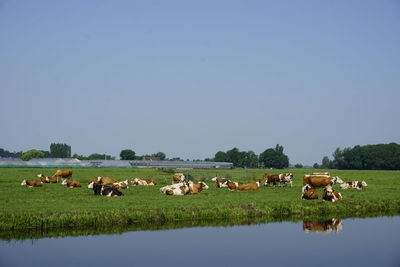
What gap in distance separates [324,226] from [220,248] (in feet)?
22.6

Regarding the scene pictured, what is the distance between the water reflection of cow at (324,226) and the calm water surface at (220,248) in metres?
0.09

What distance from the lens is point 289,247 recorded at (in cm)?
1642

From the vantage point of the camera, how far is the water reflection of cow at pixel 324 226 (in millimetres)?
20031

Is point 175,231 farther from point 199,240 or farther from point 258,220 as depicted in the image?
point 258,220

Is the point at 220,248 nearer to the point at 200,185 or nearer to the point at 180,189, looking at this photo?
the point at 180,189

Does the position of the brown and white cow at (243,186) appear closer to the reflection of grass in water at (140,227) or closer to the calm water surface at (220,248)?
the reflection of grass in water at (140,227)

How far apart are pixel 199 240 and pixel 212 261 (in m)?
3.13

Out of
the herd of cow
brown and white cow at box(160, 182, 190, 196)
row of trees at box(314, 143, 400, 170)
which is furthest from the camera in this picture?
row of trees at box(314, 143, 400, 170)

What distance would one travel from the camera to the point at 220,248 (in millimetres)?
16094

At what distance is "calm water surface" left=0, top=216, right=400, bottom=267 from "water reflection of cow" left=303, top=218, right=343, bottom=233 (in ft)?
0.28

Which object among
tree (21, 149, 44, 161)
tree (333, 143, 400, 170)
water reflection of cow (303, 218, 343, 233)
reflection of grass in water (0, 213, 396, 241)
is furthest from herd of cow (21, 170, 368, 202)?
tree (21, 149, 44, 161)

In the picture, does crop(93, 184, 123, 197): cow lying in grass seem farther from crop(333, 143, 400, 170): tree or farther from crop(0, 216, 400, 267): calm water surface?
crop(333, 143, 400, 170): tree

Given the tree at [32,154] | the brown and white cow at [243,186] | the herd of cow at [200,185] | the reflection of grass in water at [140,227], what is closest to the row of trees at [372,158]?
the tree at [32,154]

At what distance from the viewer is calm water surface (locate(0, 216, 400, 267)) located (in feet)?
46.4
